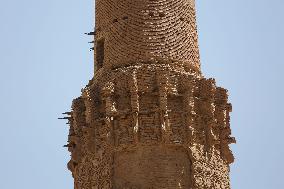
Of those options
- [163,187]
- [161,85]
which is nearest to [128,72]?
[161,85]

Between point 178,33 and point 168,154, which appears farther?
point 178,33

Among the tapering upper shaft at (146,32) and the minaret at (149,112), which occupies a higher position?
the tapering upper shaft at (146,32)

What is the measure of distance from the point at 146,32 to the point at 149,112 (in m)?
2.38

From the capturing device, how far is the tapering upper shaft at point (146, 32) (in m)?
17.5

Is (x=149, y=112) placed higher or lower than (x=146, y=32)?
lower

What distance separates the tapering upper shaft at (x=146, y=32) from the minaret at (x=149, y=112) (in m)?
0.03

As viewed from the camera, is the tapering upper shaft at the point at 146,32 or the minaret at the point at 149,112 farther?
the tapering upper shaft at the point at 146,32

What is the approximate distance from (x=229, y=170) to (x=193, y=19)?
14.7 ft

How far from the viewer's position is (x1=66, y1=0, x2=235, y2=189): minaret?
16047 millimetres

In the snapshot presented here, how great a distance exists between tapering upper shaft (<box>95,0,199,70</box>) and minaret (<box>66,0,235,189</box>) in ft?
0.09

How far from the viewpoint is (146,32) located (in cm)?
1758

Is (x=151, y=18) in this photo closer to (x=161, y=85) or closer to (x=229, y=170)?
(x=161, y=85)

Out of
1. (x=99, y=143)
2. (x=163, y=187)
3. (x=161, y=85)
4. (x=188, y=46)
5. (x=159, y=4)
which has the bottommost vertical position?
(x=163, y=187)

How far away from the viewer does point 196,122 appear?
16734 millimetres
